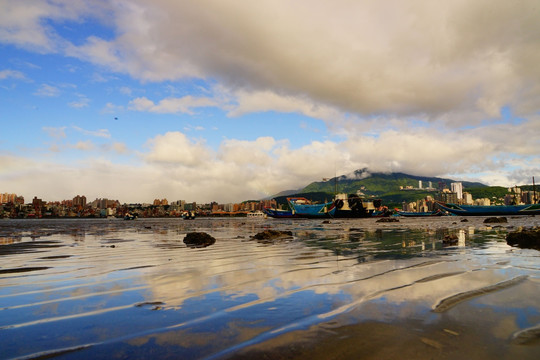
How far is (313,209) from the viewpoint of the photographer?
132 m

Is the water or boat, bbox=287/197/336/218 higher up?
the water

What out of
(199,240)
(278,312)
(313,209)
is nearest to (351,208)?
(313,209)

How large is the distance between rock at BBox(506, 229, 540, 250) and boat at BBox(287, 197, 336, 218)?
112220 mm

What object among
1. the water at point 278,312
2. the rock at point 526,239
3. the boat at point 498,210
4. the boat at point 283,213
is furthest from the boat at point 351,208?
the water at point 278,312

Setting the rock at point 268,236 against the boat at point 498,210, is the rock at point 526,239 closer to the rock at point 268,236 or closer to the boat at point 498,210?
the rock at point 268,236

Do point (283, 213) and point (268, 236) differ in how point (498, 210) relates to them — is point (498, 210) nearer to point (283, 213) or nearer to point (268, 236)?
point (283, 213)

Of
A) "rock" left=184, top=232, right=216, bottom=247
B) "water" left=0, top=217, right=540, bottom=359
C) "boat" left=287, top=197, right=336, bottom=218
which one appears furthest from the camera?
"boat" left=287, top=197, right=336, bottom=218

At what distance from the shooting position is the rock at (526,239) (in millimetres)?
13578

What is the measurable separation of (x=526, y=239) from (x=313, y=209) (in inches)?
4669

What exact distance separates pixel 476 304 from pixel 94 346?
597 cm

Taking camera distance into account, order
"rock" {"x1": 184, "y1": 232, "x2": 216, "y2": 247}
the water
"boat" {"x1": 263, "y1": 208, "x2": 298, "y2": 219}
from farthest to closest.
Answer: "boat" {"x1": 263, "y1": 208, "x2": 298, "y2": 219} < "rock" {"x1": 184, "y1": 232, "x2": 216, "y2": 247} < the water

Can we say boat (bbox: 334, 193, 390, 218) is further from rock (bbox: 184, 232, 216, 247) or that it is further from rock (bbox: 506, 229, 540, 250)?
rock (bbox: 506, 229, 540, 250)

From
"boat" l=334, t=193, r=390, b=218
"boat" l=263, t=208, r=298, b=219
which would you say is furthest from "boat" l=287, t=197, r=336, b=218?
"boat" l=263, t=208, r=298, b=219

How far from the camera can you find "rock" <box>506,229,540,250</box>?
13578 mm
